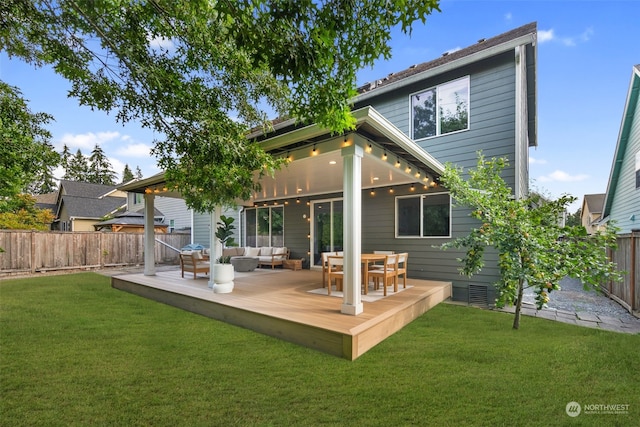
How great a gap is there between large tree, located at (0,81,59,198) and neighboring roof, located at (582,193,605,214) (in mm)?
33623

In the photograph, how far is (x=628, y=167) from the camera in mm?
8977

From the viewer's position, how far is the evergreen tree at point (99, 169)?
143 ft

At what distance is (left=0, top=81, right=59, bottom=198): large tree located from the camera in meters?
3.21

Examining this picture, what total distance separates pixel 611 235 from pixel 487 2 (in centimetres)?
478

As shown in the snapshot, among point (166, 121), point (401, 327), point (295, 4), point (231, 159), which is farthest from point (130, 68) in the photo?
point (401, 327)

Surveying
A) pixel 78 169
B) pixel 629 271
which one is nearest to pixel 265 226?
pixel 629 271

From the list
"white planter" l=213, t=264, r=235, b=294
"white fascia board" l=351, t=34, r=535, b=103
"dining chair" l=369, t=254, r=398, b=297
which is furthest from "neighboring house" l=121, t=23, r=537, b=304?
"white planter" l=213, t=264, r=235, b=294

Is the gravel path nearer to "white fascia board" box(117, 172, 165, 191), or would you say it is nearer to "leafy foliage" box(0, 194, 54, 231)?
"white fascia board" box(117, 172, 165, 191)

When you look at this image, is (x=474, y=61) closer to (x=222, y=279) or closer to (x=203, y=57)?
(x=203, y=57)

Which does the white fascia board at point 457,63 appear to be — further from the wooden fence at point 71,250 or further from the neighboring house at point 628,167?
the wooden fence at point 71,250

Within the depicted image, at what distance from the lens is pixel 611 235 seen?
412cm

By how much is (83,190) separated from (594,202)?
4300cm

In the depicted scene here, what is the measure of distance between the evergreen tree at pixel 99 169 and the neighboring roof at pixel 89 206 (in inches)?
1039

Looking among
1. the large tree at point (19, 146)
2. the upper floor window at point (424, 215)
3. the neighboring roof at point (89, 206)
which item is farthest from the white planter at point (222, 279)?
the neighboring roof at point (89, 206)
